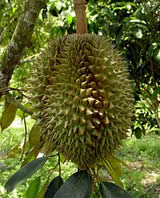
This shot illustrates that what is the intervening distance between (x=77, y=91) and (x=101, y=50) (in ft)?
0.34

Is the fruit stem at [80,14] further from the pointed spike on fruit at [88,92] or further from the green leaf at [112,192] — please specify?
the green leaf at [112,192]

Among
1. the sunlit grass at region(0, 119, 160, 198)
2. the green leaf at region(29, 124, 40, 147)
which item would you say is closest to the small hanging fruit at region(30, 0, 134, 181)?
the green leaf at region(29, 124, 40, 147)

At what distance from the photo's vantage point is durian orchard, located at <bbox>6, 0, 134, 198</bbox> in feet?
2.06

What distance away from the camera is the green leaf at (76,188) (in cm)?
61

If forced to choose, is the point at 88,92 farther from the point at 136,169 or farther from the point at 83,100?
the point at 136,169

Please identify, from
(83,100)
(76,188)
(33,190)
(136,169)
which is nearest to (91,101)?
(83,100)

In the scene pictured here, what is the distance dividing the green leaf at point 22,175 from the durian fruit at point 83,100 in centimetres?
7

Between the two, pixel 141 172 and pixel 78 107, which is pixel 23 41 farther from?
pixel 141 172

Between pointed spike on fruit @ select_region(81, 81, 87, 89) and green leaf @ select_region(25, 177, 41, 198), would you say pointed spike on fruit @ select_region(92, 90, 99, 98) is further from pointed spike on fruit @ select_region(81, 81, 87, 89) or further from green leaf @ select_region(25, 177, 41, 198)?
green leaf @ select_region(25, 177, 41, 198)

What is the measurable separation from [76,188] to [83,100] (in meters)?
0.18

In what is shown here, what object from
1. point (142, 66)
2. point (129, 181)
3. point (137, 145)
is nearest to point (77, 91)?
point (142, 66)

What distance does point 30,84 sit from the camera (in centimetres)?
73

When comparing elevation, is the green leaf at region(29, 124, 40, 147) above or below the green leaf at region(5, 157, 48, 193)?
above

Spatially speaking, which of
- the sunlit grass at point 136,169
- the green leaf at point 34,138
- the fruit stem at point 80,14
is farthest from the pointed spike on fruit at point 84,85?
the sunlit grass at point 136,169
